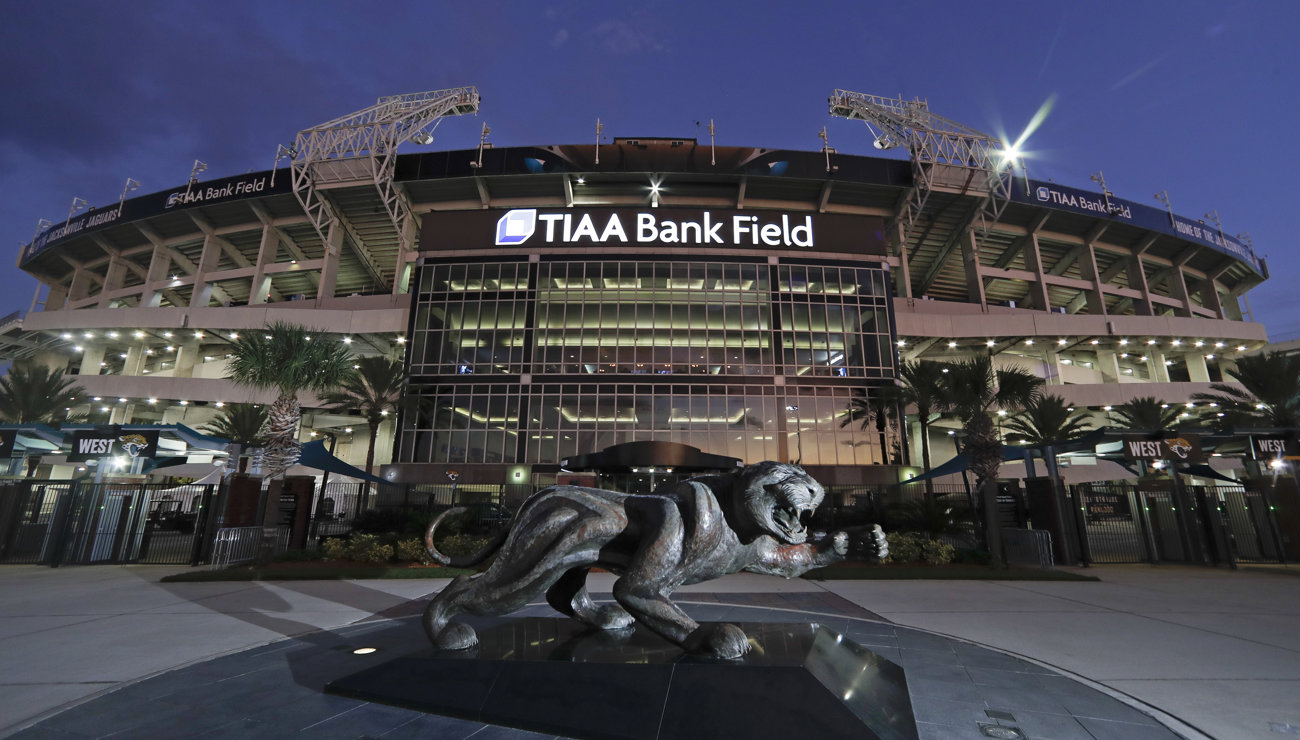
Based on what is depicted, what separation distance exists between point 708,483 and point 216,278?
2160 inches

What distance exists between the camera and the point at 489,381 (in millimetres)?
34531

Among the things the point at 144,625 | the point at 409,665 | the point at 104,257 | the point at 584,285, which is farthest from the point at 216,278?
the point at 409,665

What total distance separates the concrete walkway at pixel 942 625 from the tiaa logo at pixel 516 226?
27.3m

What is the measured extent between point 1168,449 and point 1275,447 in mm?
3098

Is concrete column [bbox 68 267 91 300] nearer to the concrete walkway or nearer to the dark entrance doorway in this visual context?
the concrete walkway

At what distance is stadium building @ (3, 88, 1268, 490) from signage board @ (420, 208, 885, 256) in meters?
Result: 0.17

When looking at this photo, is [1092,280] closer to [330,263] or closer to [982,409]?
[982,409]

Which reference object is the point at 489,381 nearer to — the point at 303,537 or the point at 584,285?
the point at 584,285

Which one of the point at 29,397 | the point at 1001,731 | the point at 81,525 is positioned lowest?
the point at 1001,731

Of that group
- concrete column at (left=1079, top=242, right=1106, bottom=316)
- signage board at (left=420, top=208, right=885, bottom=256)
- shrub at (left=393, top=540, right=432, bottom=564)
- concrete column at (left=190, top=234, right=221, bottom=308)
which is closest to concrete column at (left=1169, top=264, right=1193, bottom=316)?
concrete column at (left=1079, top=242, right=1106, bottom=316)

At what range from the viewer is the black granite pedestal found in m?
3.36

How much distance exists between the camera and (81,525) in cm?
1458

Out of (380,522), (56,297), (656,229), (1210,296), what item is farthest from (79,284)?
(1210,296)

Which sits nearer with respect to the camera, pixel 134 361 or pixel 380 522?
pixel 380 522
